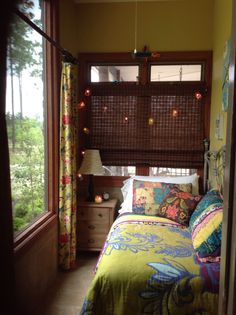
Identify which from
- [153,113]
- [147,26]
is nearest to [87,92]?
[153,113]

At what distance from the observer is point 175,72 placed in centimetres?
345

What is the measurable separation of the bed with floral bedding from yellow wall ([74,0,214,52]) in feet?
6.72

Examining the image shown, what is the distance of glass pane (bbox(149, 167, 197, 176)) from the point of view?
3.52 meters

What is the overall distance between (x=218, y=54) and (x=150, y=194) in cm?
157

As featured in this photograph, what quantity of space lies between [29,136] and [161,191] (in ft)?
4.56

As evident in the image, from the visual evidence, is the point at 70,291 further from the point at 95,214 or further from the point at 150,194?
the point at 150,194

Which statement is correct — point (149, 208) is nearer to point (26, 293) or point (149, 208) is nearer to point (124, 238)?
point (124, 238)

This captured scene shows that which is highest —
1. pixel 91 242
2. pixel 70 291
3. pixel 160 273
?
pixel 160 273

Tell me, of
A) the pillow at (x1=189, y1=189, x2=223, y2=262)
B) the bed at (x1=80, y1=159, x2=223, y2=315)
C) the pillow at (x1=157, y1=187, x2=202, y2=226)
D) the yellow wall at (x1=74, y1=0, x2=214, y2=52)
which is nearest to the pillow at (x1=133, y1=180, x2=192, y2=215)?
the pillow at (x1=157, y1=187, x2=202, y2=226)

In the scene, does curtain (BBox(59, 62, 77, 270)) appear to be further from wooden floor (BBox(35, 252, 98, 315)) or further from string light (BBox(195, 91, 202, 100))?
string light (BBox(195, 91, 202, 100))

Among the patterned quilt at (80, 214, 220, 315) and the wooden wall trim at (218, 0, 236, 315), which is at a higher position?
the wooden wall trim at (218, 0, 236, 315)

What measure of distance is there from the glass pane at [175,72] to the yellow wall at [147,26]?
0.21 metres

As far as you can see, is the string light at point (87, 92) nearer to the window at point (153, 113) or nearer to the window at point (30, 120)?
the window at point (153, 113)

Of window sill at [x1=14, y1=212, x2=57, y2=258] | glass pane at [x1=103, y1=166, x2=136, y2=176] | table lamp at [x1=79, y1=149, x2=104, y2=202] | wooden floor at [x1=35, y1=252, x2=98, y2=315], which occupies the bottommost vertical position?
wooden floor at [x1=35, y1=252, x2=98, y2=315]
